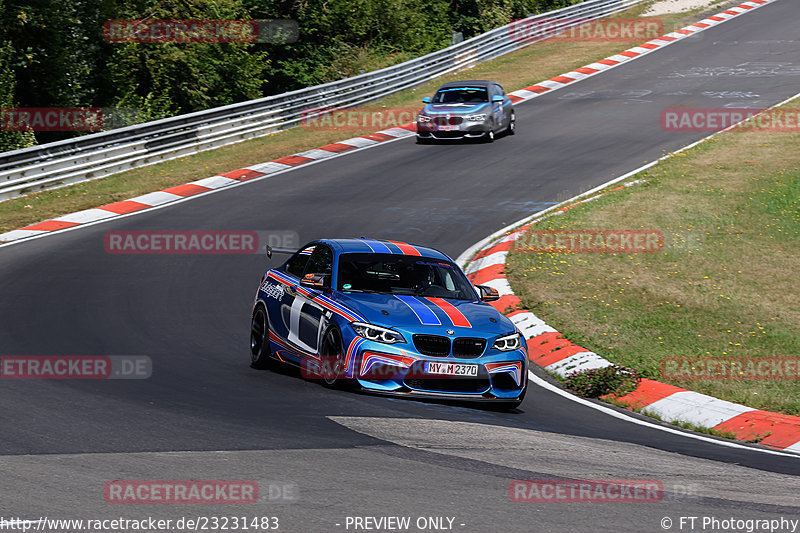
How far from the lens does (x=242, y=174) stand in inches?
920

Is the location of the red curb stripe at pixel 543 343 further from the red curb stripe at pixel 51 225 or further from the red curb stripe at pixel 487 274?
the red curb stripe at pixel 51 225

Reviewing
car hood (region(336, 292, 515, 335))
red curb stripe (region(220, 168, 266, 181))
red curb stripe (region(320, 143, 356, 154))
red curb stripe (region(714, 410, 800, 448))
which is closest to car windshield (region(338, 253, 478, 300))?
car hood (region(336, 292, 515, 335))

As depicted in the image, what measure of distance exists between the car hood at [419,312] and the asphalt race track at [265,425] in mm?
764

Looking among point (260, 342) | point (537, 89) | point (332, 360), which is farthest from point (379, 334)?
point (537, 89)

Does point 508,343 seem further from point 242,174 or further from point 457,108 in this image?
point 457,108

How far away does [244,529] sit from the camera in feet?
18.7

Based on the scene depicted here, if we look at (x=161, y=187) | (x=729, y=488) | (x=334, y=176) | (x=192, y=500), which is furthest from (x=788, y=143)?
(x=192, y=500)

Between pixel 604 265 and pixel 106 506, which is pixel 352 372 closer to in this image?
pixel 106 506

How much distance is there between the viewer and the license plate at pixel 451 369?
957cm

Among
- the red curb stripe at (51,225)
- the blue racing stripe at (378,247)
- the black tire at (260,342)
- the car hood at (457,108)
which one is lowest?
the red curb stripe at (51,225)

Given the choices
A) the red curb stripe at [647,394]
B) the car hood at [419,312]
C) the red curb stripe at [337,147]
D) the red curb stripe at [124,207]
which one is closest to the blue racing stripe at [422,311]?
the car hood at [419,312]

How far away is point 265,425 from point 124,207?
12893mm

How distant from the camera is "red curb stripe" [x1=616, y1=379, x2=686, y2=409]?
10656 mm

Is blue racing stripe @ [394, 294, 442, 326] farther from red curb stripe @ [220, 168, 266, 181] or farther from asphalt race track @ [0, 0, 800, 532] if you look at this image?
red curb stripe @ [220, 168, 266, 181]
